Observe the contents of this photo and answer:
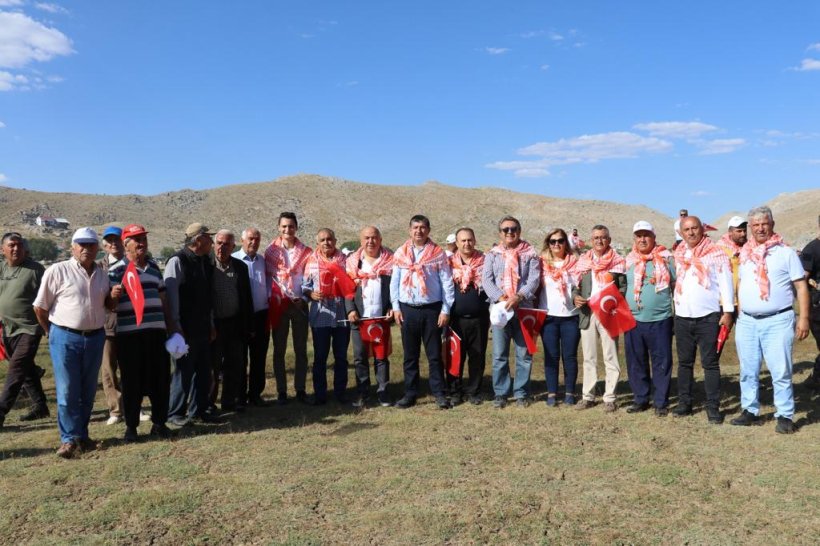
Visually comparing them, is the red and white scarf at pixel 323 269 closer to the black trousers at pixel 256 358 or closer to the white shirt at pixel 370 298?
the white shirt at pixel 370 298

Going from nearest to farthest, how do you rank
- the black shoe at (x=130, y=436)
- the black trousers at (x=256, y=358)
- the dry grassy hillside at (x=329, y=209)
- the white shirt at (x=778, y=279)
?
the white shirt at (x=778, y=279)
the black shoe at (x=130, y=436)
the black trousers at (x=256, y=358)
the dry grassy hillside at (x=329, y=209)

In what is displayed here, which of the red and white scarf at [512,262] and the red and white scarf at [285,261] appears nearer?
the red and white scarf at [512,262]

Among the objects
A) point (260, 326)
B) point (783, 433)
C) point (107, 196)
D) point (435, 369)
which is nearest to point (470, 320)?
point (435, 369)

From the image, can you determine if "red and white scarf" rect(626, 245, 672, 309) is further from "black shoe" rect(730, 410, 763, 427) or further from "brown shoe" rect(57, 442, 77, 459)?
"brown shoe" rect(57, 442, 77, 459)

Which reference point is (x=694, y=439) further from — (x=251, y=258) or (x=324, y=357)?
(x=251, y=258)

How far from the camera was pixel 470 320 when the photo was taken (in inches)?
263

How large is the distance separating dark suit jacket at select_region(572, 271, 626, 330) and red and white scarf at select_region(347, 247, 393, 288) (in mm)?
2061

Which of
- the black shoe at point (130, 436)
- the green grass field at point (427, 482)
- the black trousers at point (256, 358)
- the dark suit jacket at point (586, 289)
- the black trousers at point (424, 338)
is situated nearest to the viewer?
the green grass field at point (427, 482)

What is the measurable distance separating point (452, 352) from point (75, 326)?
3.76 meters

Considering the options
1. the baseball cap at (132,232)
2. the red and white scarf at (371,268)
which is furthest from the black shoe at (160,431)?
the red and white scarf at (371,268)

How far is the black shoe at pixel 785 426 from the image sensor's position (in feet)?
17.2

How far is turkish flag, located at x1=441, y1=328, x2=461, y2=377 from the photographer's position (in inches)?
263

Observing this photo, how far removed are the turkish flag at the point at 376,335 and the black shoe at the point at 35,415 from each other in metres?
3.65

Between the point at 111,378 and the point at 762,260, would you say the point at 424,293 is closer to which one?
the point at 762,260
